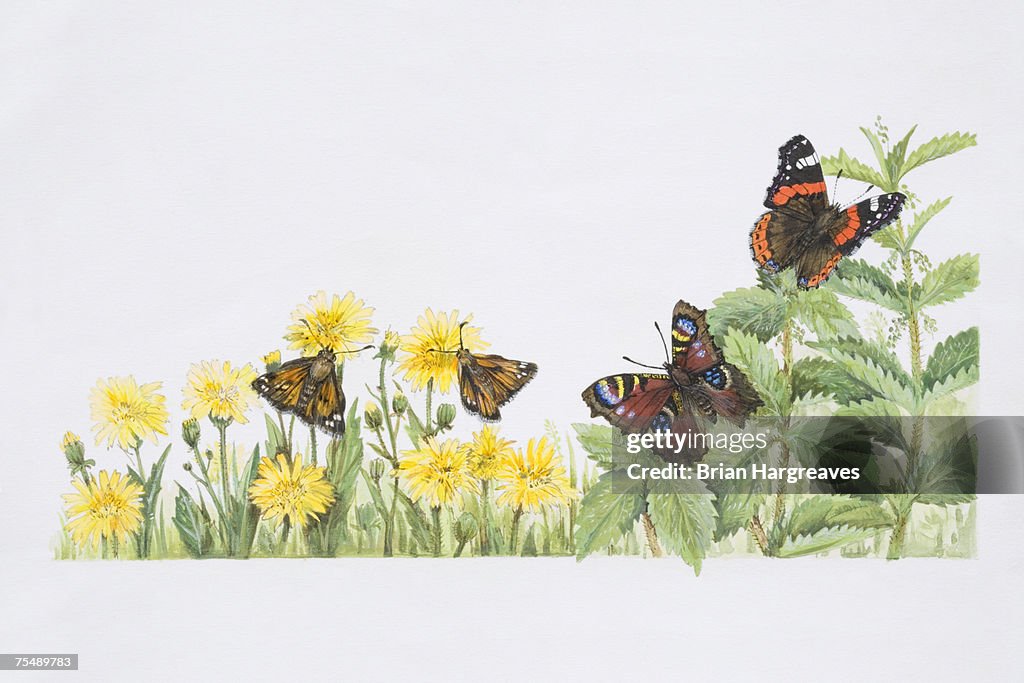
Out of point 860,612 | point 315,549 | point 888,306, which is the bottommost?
point 860,612

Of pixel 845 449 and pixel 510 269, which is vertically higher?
pixel 510 269

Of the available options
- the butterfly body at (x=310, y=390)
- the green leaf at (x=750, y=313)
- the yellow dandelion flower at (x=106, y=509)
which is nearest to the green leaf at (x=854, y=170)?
the green leaf at (x=750, y=313)

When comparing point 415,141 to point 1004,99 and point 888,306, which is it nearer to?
point 888,306

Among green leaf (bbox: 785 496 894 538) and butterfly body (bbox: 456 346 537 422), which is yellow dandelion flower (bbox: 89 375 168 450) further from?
green leaf (bbox: 785 496 894 538)

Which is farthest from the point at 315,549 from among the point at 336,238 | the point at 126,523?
the point at 336,238

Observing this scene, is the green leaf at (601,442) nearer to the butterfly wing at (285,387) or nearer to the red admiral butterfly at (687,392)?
the red admiral butterfly at (687,392)
